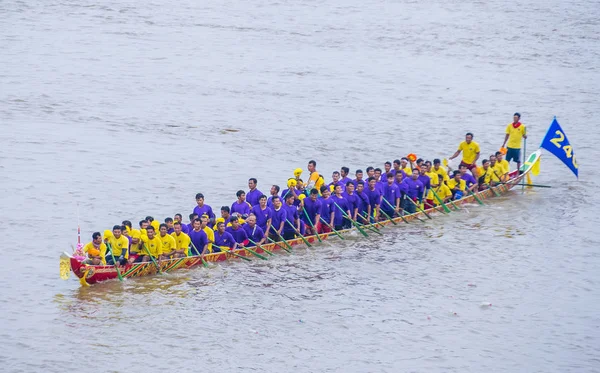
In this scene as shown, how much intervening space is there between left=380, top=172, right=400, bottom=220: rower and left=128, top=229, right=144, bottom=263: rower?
22.2 feet

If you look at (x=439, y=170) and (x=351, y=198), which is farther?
(x=439, y=170)

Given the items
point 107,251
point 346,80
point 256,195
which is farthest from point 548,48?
point 107,251

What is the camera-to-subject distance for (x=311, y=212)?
2283 centimetres

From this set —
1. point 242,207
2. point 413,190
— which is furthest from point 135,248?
point 413,190

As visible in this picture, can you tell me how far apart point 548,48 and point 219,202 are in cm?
2434

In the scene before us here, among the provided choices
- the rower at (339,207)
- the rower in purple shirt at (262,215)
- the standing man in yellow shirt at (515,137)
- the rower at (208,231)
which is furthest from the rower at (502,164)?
the rower at (208,231)

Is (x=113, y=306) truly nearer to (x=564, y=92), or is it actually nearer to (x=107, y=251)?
(x=107, y=251)

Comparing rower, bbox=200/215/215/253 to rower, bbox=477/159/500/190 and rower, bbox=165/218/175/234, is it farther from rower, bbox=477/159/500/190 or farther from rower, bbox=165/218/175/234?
rower, bbox=477/159/500/190

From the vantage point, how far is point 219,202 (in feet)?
88.4

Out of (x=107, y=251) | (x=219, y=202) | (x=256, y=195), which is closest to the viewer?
(x=107, y=251)

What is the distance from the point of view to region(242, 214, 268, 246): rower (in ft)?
70.6

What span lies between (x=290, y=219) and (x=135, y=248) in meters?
3.78

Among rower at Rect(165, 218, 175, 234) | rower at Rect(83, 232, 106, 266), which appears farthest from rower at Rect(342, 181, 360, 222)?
rower at Rect(83, 232, 106, 266)

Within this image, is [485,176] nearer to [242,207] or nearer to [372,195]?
[372,195]
